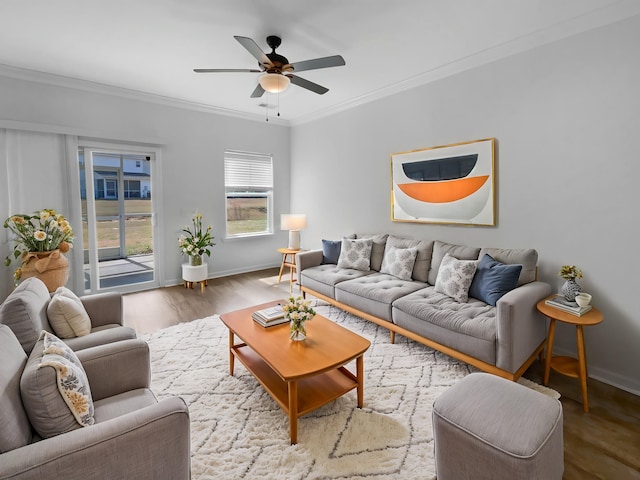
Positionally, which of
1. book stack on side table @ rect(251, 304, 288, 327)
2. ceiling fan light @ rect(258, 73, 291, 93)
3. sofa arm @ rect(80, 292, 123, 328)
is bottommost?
book stack on side table @ rect(251, 304, 288, 327)

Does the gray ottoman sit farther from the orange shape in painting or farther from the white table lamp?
the white table lamp

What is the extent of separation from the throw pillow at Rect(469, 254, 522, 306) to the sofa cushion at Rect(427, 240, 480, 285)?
284 millimetres

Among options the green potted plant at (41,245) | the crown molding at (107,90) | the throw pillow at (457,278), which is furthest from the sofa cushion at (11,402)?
the crown molding at (107,90)

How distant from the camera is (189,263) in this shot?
5.05 meters

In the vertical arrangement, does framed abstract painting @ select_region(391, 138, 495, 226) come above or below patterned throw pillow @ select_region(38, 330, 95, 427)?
above

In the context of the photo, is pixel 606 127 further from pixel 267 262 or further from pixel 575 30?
pixel 267 262

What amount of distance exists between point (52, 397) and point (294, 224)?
4.33m

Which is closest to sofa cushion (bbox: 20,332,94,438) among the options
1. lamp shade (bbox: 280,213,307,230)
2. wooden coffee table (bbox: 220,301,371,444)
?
wooden coffee table (bbox: 220,301,371,444)

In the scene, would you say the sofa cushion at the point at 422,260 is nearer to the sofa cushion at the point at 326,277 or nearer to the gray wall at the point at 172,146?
the sofa cushion at the point at 326,277

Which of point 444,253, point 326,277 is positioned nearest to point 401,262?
point 444,253

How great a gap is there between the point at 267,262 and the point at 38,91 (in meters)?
4.05

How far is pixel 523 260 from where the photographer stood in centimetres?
282

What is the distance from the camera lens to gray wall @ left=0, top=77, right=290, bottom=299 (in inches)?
149

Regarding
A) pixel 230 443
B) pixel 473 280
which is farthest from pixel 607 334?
pixel 230 443
